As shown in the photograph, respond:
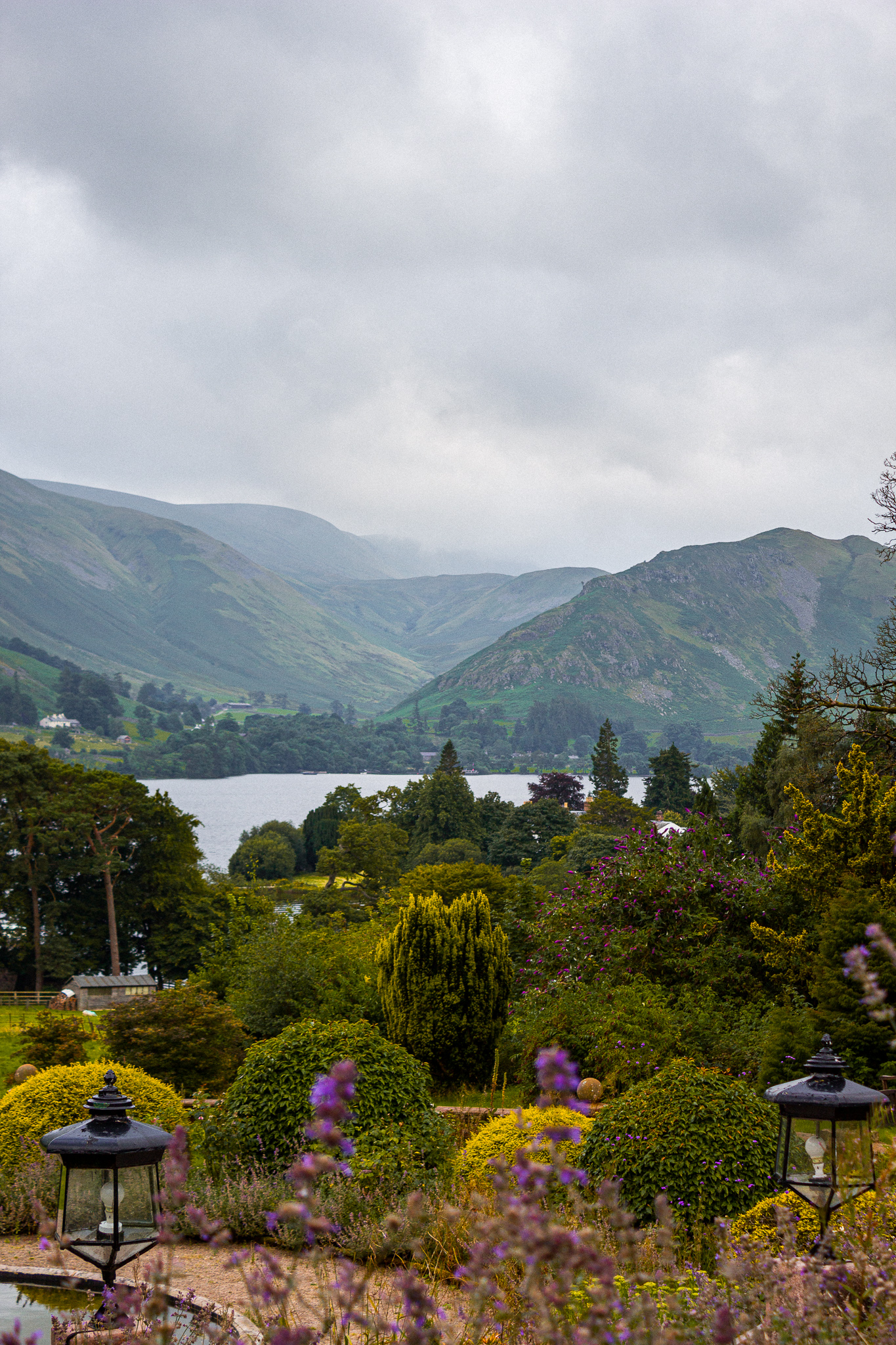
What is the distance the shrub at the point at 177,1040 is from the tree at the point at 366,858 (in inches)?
1471

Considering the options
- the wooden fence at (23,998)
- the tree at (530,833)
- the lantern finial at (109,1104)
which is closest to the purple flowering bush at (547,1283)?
the lantern finial at (109,1104)

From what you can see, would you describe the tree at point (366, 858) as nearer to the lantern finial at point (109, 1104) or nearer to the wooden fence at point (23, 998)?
the wooden fence at point (23, 998)

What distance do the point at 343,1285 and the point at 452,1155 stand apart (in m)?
7.41

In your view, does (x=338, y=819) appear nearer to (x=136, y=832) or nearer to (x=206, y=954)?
(x=136, y=832)

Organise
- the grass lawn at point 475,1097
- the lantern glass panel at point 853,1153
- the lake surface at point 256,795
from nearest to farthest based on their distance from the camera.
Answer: the lantern glass panel at point 853,1153 → the grass lawn at point 475,1097 → the lake surface at point 256,795

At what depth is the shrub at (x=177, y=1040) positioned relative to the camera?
14.9 meters

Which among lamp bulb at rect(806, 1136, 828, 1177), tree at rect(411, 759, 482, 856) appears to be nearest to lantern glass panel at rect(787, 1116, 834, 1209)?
lamp bulb at rect(806, 1136, 828, 1177)

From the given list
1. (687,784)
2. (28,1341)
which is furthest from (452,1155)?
(687,784)

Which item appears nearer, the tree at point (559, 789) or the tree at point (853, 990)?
the tree at point (853, 990)

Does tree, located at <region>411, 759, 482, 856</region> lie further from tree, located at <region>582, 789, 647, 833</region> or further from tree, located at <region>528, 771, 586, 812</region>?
tree, located at <region>528, 771, 586, 812</region>

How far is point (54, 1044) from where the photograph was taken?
15.8 meters

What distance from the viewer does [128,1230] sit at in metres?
4.89

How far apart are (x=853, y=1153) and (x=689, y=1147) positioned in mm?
2540

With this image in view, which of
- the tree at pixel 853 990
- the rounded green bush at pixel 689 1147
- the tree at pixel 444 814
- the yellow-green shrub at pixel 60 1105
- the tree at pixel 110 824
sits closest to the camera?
the rounded green bush at pixel 689 1147
